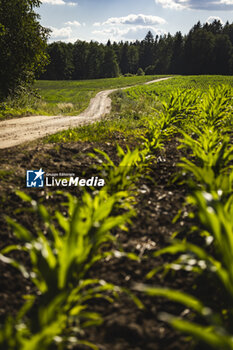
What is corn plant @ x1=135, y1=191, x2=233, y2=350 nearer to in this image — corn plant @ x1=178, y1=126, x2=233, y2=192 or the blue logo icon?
corn plant @ x1=178, y1=126, x2=233, y2=192

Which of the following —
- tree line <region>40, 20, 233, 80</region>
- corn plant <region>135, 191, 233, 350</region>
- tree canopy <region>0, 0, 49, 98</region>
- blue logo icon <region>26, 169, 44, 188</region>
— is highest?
tree line <region>40, 20, 233, 80</region>

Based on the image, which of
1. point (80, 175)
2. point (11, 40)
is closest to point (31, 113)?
point (11, 40)

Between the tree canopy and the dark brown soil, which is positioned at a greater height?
the tree canopy

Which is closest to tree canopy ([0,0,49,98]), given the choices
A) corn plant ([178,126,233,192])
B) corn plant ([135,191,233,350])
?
corn plant ([178,126,233,192])

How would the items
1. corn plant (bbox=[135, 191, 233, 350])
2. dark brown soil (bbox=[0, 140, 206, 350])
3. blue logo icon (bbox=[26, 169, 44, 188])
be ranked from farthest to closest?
blue logo icon (bbox=[26, 169, 44, 188]) < dark brown soil (bbox=[0, 140, 206, 350]) < corn plant (bbox=[135, 191, 233, 350])

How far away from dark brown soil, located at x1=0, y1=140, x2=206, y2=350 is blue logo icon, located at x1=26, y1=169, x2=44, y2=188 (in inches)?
4.5

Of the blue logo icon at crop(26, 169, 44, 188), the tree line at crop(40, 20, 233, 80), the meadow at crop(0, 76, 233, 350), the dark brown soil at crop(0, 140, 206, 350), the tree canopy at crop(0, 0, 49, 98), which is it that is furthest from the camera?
the tree line at crop(40, 20, 233, 80)

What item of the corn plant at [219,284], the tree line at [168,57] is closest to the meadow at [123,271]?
the corn plant at [219,284]

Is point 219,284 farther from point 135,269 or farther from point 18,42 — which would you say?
point 18,42

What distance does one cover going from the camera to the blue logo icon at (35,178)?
452 cm

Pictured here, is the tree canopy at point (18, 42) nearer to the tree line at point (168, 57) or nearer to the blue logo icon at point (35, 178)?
the blue logo icon at point (35, 178)

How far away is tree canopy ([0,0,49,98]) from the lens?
11.3 meters

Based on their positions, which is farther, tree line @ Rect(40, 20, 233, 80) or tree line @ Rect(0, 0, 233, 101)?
tree line @ Rect(40, 20, 233, 80)

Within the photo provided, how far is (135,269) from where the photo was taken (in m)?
2.67
